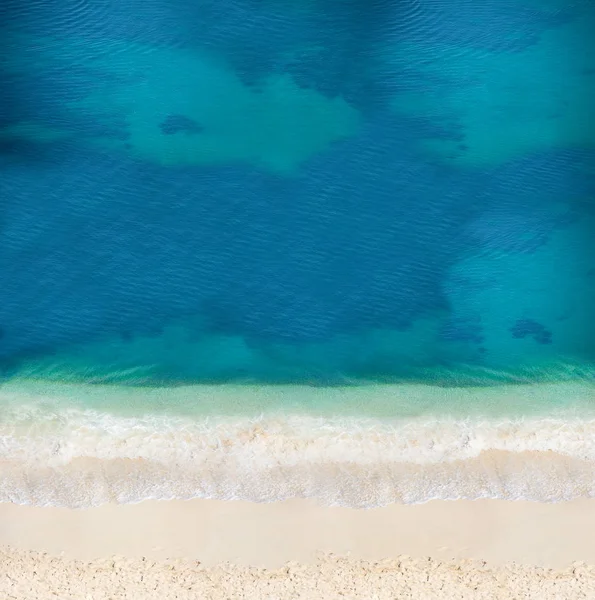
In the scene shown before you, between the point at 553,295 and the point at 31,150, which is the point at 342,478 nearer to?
the point at 553,295

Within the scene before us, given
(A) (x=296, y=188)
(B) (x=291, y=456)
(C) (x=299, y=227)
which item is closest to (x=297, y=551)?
(B) (x=291, y=456)

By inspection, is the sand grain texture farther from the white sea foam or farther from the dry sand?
the white sea foam

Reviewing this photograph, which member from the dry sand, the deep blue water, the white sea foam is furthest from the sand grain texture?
the deep blue water

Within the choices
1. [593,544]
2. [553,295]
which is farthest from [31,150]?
[593,544]

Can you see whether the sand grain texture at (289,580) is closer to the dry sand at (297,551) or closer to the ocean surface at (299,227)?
the dry sand at (297,551)

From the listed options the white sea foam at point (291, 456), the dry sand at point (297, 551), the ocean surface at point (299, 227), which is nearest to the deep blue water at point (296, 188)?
the ocean surface at point (299, 227)
